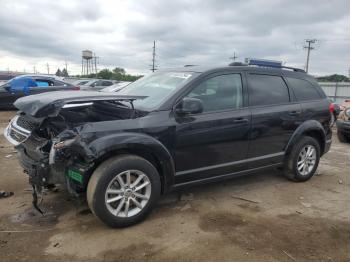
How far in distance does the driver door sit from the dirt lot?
1.65ft

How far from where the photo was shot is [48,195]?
4.75 metres

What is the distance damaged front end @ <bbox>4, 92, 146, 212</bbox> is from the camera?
11.7 feet

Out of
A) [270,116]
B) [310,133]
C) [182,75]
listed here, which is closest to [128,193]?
[182,75]

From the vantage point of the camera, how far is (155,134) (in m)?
3.95

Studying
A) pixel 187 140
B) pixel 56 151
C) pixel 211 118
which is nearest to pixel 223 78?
pixel 211 118

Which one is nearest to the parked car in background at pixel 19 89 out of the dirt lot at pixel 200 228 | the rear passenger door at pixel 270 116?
the dirt lot at pixel 200 228

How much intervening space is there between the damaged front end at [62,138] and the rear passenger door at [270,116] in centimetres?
181

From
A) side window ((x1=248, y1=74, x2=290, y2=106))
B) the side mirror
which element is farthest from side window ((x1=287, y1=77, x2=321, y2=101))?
the side mirror

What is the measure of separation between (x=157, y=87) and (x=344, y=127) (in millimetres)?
6854

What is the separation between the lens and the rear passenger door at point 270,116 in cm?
488

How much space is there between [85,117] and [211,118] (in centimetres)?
149

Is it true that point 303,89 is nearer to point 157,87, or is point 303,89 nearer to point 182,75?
point 182,75

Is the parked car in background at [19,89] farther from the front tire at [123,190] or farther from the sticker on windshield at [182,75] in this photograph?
the front tire at [123,190]

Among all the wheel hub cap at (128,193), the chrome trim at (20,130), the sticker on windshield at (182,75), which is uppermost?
the sticker on windshield at (182,75)
